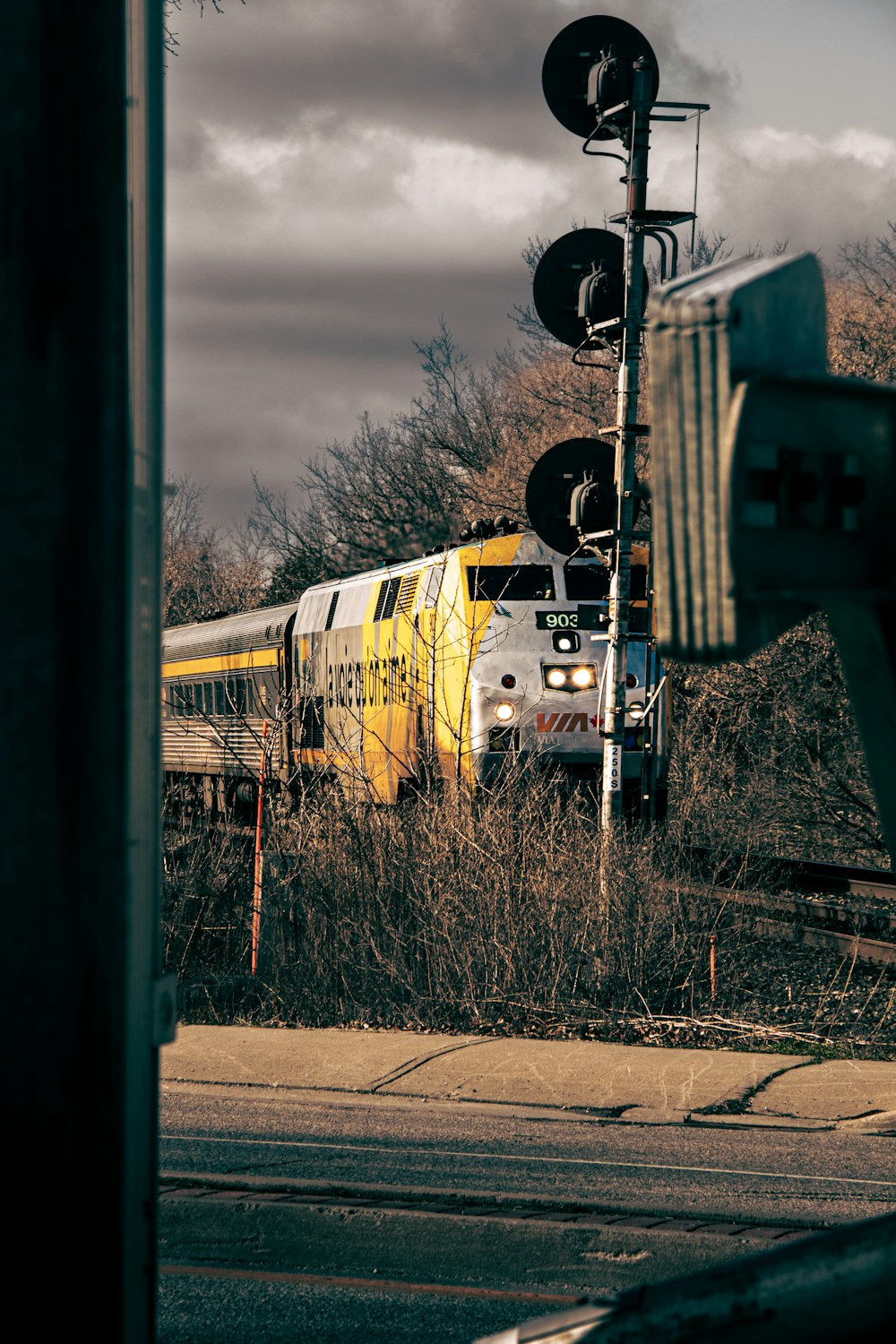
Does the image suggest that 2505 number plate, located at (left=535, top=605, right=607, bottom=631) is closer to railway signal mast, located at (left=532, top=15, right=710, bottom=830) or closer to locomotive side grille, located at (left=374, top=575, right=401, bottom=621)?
locomotive side grille, located at (left=374, top=575, right=401, bottom=621)

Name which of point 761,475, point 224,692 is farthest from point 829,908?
point 761,475

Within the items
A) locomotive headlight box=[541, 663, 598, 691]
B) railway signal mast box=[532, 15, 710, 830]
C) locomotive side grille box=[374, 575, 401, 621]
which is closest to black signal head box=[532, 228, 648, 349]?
railway signal mast box=[532, 15, 710, 830]

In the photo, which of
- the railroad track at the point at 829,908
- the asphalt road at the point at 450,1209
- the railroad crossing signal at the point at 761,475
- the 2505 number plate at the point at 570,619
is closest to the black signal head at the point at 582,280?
the 2505 number plate at the point at 570,619

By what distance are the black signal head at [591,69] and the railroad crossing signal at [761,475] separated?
1033cm

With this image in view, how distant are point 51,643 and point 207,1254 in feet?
12.6

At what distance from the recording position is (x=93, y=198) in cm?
158

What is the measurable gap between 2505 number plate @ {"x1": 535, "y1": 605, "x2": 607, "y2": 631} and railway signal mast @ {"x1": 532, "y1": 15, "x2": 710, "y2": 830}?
2925 mm

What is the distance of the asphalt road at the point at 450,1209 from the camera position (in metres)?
4.34

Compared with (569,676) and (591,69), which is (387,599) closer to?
(569,676)

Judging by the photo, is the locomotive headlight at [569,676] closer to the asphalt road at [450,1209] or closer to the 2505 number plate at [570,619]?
the 2505 number plate at [570,619]

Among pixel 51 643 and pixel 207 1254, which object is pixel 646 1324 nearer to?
pixel 51 643

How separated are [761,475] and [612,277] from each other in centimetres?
1027

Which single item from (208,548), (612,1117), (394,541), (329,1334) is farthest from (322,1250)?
(208,548)

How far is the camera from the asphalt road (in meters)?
4.34
